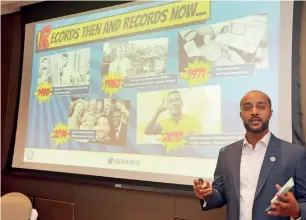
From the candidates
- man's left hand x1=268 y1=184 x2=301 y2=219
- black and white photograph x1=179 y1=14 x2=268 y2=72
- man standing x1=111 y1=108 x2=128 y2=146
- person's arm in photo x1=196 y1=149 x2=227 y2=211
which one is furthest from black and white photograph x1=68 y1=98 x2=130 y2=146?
man's left hand x1=268 y1=184 x2=301 y2=219

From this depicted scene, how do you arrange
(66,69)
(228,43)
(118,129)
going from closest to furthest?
(228,43) → (118,129) → (66,69)

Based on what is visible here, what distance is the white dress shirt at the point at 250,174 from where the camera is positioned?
5.71 feet

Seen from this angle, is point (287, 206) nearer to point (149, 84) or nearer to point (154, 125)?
point (154, 125)

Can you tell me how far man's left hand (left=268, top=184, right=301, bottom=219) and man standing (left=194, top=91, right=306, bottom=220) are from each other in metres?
0.11

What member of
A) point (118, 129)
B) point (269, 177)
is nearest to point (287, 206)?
point (269, 177)

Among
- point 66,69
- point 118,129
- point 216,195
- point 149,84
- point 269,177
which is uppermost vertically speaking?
point 66,69

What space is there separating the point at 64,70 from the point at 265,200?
7.10 ft

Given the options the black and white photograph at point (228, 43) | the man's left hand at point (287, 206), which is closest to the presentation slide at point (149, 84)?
the black and white photograph at point (228, 43)

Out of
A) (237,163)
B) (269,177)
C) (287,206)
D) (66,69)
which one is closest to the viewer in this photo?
(287,206)

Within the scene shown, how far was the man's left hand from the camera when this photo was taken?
4.78 feet

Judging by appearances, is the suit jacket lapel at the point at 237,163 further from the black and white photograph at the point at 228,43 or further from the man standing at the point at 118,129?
the man standing at the point at 118,129

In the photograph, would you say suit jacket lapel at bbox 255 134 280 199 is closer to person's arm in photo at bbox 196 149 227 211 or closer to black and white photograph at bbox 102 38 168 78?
person's arm in photo at bbox 196 149 227 211

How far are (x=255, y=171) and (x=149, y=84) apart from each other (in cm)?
120

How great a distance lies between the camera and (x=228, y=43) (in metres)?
2.42
